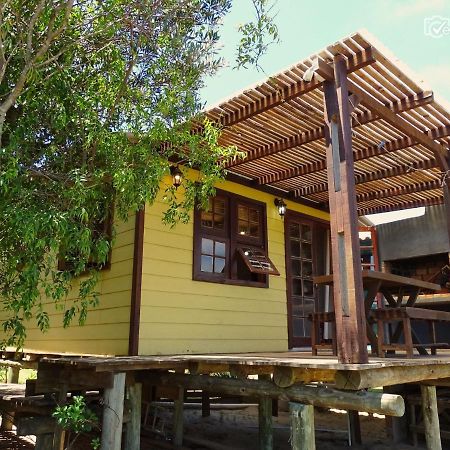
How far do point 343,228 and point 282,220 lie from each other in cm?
421

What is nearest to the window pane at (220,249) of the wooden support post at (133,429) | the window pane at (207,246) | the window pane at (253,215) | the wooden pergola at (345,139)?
the window pane at (207,246)

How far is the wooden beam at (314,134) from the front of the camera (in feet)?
15.3

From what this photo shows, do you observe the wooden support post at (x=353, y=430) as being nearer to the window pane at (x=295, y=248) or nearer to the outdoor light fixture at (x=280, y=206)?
the window pane at (x=295, y=248)

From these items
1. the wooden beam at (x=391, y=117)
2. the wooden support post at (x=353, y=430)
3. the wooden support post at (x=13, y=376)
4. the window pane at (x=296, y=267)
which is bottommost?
the wooden support post at (x=353, y=430)

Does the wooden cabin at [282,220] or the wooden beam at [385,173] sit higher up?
the wooden beam at [385,173]

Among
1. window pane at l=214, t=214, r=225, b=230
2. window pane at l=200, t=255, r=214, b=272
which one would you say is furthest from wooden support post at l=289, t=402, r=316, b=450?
window pane at l=214, t=214, r=225, b=230

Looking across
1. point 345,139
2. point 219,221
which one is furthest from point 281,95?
point 219,221

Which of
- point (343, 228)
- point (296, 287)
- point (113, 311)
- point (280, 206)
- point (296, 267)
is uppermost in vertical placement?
point (280, 206)

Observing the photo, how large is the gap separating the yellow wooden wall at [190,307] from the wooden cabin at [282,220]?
0.05 ft

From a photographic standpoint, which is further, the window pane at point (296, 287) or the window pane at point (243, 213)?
the window pane at point (296, 287)

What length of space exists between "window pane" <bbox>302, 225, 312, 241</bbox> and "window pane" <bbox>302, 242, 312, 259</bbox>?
4.3 inches

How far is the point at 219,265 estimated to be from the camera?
676 cm

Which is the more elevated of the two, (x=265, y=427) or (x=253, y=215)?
(x=253, y=215)

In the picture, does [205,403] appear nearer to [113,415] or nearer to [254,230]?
[254,230]
